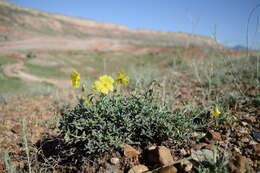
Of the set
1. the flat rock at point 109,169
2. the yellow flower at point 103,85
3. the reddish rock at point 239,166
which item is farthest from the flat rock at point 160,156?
the yellow flower at point 103,85

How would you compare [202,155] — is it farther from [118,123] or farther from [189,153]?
[118,123]

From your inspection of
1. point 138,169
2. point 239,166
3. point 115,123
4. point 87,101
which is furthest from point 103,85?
point 239,166

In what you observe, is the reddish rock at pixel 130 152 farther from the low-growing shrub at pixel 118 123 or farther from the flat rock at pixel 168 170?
the flat rock at pixel 168 170

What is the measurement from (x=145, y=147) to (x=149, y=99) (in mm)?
447

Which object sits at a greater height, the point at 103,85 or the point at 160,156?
the point at 103,85

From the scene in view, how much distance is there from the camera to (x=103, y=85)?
193 centimetres

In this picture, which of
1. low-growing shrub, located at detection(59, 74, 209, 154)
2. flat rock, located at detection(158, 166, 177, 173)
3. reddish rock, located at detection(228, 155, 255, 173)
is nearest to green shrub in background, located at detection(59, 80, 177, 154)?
low-growing shrub, located at detection(59, 74, 209, 154)

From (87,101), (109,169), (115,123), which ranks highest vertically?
(87,101)

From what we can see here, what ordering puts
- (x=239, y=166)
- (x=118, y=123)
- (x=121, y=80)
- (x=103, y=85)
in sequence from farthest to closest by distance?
(x=121, y=80) → (x=103, y=85) → (x=118, y=123) → (x=239, y=166)

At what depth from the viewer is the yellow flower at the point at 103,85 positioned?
1885 mm

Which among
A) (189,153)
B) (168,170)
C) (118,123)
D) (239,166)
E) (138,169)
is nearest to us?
(239,166)

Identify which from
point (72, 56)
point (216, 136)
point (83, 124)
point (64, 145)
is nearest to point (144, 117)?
point (83, 124)

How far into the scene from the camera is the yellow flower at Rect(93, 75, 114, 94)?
74.2 inches

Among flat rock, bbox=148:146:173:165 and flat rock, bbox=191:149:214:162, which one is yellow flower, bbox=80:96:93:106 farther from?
flat rock, bbox=191:149:214:162
